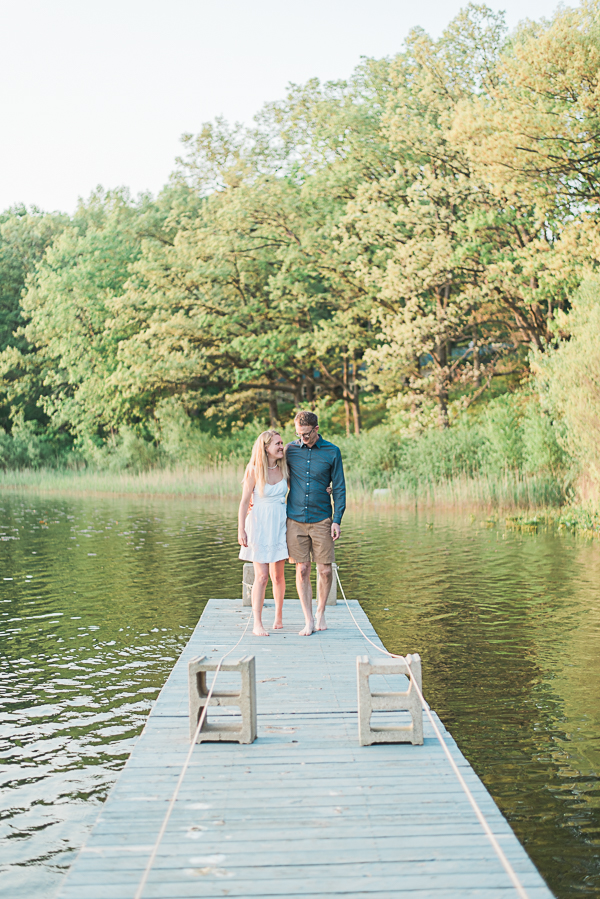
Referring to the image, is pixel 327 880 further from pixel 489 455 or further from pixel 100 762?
pixel 489 455

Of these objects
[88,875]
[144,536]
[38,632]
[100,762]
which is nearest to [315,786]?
[88,875]

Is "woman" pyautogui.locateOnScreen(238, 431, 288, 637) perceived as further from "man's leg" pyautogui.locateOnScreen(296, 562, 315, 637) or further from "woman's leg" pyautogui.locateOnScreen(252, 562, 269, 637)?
"man's leg" pyautogui.locateOnScreen(296, 562, 315, 637)

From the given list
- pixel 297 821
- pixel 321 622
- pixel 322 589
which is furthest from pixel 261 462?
pixel 297 821

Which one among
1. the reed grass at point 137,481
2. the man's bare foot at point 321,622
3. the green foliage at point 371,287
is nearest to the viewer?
the man's bare foot at point 321,622

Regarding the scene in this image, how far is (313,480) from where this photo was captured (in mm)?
8250

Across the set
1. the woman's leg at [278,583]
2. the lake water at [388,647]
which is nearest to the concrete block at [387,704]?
the lake water at [388,647]

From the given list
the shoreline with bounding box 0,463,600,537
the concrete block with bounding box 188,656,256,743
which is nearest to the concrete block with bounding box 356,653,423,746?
the concrete block with bounding box 188,656,256,743

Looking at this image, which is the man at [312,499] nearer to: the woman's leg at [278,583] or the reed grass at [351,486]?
the woman's leg at [278,583]

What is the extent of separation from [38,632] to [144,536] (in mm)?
9589

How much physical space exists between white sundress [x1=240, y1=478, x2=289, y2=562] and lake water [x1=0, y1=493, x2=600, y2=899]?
5.45ft

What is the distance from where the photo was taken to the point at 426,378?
1170 inches

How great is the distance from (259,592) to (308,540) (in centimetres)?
69

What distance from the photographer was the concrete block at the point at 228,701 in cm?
547

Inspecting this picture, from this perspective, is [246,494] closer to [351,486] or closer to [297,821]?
[297,821]
